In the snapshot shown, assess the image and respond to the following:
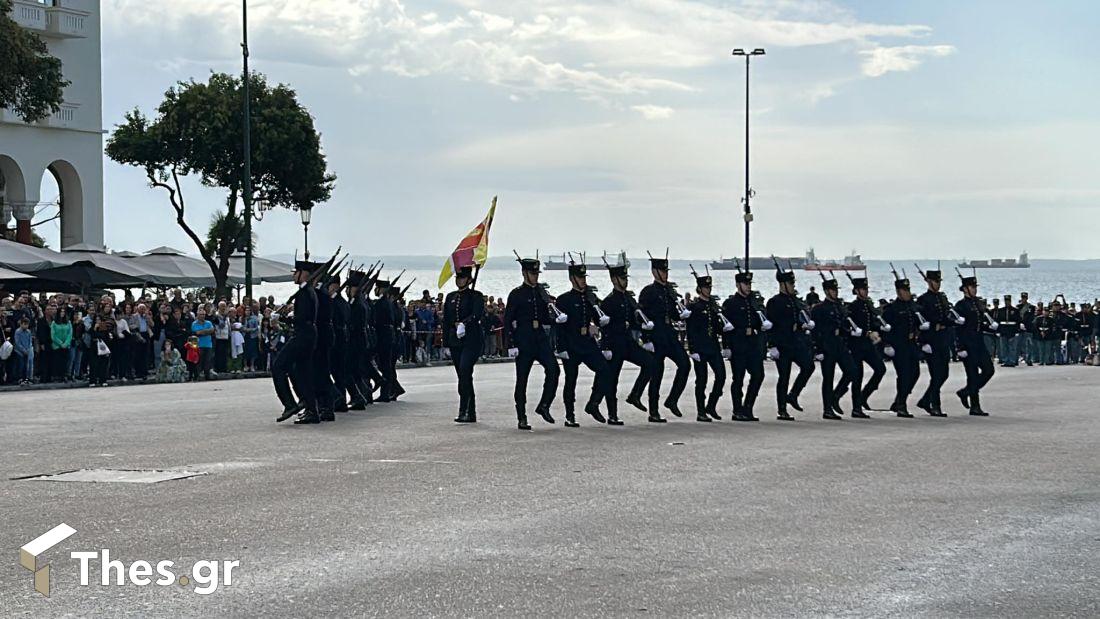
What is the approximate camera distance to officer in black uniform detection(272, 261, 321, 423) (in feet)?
56.4

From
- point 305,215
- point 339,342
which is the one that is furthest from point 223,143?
point 339,342

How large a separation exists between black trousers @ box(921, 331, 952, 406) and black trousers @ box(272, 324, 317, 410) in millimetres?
7833

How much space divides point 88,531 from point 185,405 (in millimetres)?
10967

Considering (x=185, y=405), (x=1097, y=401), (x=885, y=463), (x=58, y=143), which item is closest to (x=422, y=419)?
(x=185, y=405)

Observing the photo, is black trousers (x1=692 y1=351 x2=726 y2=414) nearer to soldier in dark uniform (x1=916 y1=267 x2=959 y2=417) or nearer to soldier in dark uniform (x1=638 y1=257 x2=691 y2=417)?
soldier in dark uniform (x1=638 y1=257 x2=691 y2=417)

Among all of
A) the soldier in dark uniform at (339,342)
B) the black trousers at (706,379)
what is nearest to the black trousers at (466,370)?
the soldier in dark uniform at (339,342)

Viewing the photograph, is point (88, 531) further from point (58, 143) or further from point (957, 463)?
point (58, 143)

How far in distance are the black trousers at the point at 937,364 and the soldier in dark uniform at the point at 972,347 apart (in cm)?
25

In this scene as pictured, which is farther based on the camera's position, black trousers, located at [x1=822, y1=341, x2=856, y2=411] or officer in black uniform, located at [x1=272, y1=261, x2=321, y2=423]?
black trousers, located at [x1=822, y1=341, x2=856, y2=411]

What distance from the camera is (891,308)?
19.9m

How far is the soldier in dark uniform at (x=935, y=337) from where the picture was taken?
19.9 metres

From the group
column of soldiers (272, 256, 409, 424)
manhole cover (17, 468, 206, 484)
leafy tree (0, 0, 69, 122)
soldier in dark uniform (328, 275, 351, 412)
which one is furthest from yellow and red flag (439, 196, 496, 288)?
manhole cover (17, 468, 206, 484)

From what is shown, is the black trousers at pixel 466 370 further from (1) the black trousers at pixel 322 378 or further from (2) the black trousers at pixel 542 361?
(1) the black trousers at pixel 322 378

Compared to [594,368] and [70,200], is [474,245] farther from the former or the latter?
[70,200]
